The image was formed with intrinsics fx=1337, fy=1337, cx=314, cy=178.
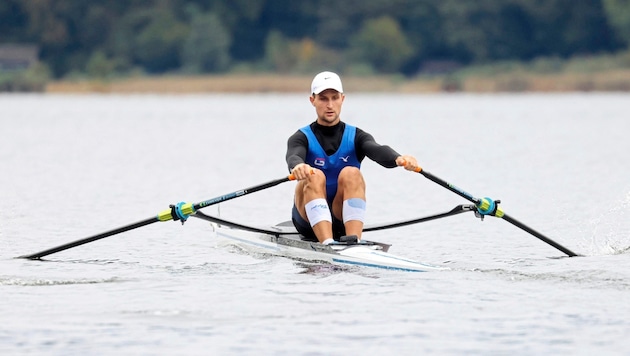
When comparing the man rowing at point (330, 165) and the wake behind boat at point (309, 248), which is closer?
the wake behind boat at point (309, 248)

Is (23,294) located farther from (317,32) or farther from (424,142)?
(317,32)

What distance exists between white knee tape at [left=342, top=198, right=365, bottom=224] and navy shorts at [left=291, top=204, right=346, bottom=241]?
0.27m

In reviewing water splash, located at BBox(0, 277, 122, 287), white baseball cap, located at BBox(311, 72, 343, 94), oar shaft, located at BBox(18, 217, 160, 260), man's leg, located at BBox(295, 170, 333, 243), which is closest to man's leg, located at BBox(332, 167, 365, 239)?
man's leg, located at BBox(295, 170, 333, 243)

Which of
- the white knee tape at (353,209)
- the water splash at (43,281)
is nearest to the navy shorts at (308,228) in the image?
the white knee tape at (353,209)

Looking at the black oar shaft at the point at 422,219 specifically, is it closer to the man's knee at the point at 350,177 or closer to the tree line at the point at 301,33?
the man's knee at the point at 350,177

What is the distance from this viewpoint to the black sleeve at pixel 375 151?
12.9 meters

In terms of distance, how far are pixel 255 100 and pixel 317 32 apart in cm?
3349

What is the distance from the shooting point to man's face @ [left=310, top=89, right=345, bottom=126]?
13.2m

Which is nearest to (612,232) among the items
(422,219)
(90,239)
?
(422,219)

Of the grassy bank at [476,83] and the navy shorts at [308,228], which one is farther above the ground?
the grassy bank at [476,83]

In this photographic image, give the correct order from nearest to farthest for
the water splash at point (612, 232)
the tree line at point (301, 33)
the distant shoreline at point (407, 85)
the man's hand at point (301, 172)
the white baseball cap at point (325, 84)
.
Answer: the man's hand at point (301, 172) < the white baseball cap at point (325, 84) < the water splash at point (612, 232) < the distant shoreline at point (407, 85) < the tree line at point (301, 33)

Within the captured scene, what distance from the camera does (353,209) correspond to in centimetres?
1293

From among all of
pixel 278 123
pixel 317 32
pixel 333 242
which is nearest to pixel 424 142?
pixel 278 123

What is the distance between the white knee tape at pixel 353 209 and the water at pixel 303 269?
2.24 ft
